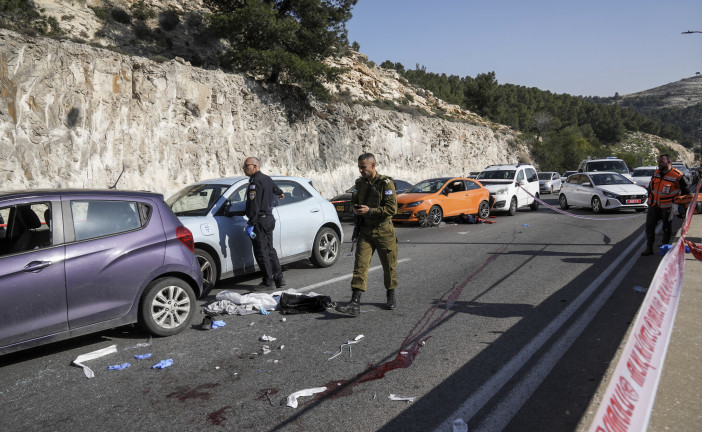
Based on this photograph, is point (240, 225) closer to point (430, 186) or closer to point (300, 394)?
point (300, 394)

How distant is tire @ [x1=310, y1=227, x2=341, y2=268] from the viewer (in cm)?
869

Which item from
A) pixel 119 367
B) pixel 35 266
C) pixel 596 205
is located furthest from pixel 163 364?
pixel 596 205

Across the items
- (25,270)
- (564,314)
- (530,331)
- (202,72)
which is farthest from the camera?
(202,72)

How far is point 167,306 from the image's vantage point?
5.36 metres

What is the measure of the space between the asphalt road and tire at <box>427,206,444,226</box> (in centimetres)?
787

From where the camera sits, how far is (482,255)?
10211 millimetres

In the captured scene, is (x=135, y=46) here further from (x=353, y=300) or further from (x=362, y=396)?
(x=362, y=396)

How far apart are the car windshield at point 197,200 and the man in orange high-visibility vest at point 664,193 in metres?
7.80

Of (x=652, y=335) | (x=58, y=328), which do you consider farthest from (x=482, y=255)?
(x=58, y=328)

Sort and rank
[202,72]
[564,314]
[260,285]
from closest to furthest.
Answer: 1. [564,314]
2. [260,285]
3. [202,72]

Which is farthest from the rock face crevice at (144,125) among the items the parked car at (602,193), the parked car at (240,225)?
the parked car at (602,193)

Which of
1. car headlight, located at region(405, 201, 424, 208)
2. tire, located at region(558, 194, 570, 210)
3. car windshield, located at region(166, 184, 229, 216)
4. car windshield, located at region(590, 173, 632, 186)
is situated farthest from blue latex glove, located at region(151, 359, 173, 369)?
tire, located at region(558, 194, 570, 210)

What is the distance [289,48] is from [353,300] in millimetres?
27937

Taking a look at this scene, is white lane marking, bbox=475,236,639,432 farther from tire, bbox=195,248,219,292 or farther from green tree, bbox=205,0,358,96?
green tree, bbox=205,0,358,96
